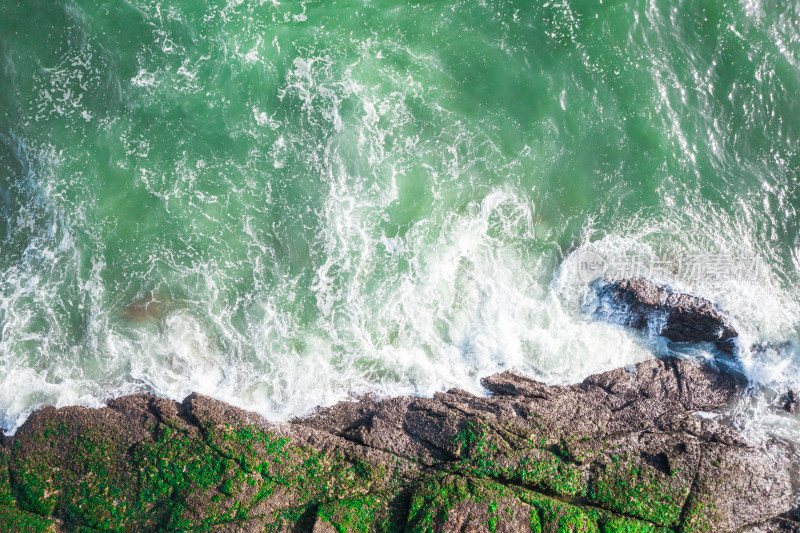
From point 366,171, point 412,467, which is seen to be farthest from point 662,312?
point 366,171

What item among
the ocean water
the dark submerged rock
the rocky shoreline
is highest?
the ocean water

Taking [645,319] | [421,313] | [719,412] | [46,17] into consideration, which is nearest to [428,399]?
[421,313]

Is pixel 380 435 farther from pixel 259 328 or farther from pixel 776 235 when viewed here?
pixel 776 235

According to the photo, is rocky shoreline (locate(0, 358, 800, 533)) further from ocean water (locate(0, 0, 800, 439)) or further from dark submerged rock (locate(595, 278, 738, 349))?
ocean water (locate(0, 0, 800, 439))

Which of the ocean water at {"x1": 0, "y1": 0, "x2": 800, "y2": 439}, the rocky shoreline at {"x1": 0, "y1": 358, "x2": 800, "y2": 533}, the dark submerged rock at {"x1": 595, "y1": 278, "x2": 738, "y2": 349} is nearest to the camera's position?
the rocky shoreline at {"x1": 0, "y1": 358, "x2": 800, "y2": 533}

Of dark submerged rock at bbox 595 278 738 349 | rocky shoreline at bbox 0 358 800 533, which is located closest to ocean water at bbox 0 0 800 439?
dark submerged rock at bbox 595 278 738 349

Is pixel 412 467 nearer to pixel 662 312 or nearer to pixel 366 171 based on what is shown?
pixel 662 312
